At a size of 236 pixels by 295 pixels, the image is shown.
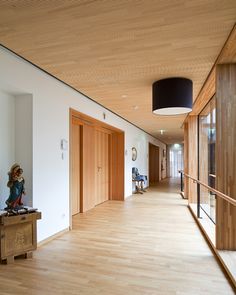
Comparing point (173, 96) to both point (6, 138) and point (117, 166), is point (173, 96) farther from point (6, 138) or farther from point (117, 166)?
point (117, 166)

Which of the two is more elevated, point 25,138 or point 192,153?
point 25,138

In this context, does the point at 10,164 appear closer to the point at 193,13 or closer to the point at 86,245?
the point at 86,245

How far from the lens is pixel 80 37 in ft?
8.46

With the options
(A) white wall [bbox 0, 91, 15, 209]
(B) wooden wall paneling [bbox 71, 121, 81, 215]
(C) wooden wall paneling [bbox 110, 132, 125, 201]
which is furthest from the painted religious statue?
(C) wooden wall paneling [bbox 110, 132, 125, 201]

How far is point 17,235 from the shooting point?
9.76 ft

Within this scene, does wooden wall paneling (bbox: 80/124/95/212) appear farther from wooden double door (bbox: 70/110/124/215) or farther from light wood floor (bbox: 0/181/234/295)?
light wood floor (bbox: 0/181/234/295)

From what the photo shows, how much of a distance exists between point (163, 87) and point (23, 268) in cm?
329

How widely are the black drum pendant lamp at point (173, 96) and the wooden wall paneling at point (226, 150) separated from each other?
62 centimetres

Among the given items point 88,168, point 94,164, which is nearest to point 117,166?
point 94,164

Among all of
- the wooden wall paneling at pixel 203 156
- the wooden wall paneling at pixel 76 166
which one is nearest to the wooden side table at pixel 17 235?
the wooden wall paneling at pixel 76 166

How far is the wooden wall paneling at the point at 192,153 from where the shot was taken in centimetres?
677

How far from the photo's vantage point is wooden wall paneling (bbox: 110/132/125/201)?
7.80 metres

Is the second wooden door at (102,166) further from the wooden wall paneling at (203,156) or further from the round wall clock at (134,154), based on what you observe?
the wooden wall paneling at (203,156)

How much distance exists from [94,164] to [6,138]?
3.44 m
